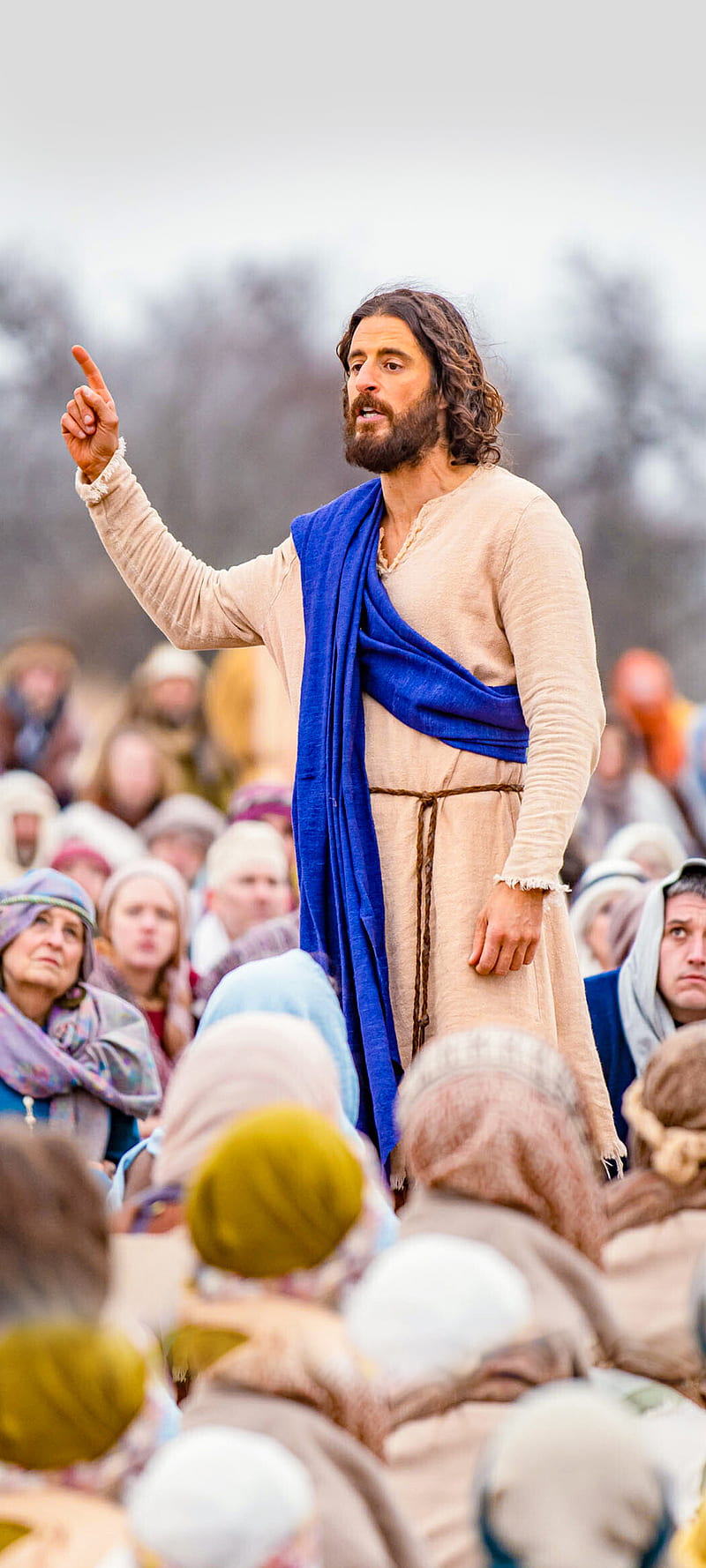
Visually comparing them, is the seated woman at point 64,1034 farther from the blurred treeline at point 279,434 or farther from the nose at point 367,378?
the blurred treeline at point 279,434

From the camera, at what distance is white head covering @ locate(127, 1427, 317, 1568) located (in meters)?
1.28

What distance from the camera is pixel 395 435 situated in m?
3.06

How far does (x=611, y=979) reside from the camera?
451 centimetres

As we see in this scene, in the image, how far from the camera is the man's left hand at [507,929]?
2.93m

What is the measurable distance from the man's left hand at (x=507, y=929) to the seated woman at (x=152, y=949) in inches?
106

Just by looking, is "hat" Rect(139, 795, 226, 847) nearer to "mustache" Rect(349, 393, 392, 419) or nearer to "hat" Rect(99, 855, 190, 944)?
"hat" Rect(99, 855, 190, 944)

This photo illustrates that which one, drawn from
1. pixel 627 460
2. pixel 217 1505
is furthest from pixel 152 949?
pixel 627 460

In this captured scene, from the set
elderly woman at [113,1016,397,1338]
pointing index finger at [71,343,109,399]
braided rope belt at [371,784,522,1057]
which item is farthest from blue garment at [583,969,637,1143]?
elderly woman at [113,1016,397,1338]

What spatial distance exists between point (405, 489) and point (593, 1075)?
A: 1.01 m

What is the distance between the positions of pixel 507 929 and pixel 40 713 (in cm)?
1005

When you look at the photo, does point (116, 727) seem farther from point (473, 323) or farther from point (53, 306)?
point (473, 323)

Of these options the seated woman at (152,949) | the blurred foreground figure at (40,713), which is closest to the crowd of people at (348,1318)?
the seated woman at (152,949)

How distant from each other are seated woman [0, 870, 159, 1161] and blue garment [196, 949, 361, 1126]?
2.02 meters

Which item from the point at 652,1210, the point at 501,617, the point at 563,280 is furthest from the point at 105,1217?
the point at 563,280
